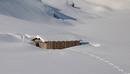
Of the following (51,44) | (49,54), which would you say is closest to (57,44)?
(51,44)

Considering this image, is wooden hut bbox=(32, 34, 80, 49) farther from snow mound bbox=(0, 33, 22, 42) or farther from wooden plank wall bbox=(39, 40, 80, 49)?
snow mound bbox=(0, 33, 22, 42)

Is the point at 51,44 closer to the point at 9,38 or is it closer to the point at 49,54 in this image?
the point at 9,38

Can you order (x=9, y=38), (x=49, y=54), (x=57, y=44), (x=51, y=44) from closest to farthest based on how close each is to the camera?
(x=49, y=54), (x=51, y=44), (x=9, y=38), (x=57, y=44)

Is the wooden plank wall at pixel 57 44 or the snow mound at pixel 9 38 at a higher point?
the snow mound at pixel 9 38

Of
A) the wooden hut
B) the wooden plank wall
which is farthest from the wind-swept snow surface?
the wooden plank wall

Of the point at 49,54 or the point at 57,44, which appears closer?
the point at 49,54

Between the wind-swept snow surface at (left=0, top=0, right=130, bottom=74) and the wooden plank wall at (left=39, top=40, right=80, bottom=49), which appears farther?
the wooden plank wall at (left=39, top=40, right=80, bottom=49)

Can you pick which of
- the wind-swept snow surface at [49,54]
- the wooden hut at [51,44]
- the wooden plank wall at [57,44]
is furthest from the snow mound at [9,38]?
the wooden plank wall at [57,44]

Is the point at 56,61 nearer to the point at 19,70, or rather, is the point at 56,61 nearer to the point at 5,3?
the point at 19,70

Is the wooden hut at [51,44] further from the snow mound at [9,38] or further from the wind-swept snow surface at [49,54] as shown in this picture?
the snow mound at [9,38]

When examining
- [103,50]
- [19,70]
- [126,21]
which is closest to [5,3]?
[126,21]

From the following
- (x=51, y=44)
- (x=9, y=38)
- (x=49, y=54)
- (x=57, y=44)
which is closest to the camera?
(x=49, y=54)

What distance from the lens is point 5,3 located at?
78.8 ft

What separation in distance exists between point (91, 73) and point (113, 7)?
28.6m
